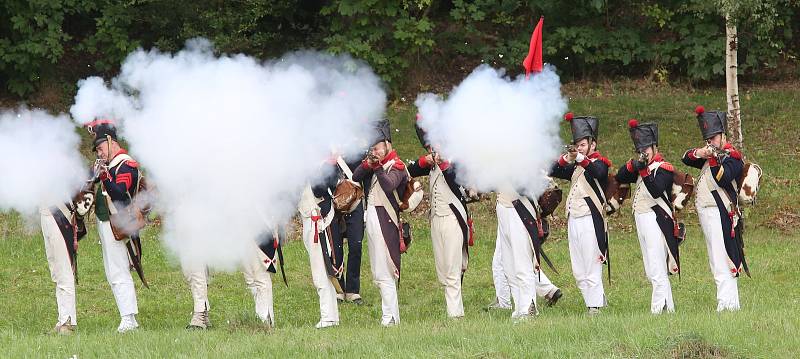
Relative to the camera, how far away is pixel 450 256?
13.4 metres

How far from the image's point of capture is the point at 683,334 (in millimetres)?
10398

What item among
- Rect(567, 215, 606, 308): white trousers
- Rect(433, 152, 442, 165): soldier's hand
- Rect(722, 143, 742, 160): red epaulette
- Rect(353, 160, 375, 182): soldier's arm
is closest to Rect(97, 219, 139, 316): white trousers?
Rect(353, 160, 375, 182): soldier's arm

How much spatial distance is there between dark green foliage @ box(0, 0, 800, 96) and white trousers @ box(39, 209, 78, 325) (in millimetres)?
12099

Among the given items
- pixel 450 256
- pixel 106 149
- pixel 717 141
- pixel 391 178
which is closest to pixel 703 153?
pixel 717 141

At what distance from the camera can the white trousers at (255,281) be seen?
534 inches

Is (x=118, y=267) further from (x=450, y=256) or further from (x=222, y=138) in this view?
(x=450, y=256)

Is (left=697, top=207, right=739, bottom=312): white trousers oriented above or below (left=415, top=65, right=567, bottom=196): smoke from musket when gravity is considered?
below

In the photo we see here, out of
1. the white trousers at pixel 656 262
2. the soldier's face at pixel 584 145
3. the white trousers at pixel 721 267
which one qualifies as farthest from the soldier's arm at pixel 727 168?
the soldier's face at pixel 584 145

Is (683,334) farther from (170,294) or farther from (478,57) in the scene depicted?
(478,57)

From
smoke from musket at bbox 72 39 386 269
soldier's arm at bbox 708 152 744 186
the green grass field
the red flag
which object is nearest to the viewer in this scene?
the green grass field

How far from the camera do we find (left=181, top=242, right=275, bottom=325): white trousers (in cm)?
1356

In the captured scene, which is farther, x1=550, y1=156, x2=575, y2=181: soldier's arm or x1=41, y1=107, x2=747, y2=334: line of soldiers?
x1=550, y1=156, x2=575, y2=181: soldier's arm

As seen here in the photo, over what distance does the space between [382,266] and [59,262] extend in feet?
11.7

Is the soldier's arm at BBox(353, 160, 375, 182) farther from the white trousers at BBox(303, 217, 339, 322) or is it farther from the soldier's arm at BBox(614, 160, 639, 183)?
the soldier's arm at BBox(614, 160, 639, 183)
